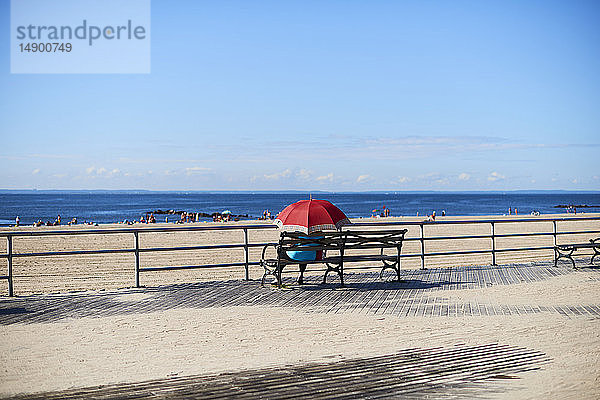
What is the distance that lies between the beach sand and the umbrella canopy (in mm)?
2191

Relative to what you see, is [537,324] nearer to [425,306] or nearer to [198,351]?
[425,306]

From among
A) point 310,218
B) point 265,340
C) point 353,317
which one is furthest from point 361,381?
point 310,218

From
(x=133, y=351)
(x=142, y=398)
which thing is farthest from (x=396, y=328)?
(x=142, y=398)

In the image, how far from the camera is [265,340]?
23.2 ft

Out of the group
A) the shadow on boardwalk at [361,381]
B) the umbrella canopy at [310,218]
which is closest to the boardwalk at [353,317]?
the shadow on boardwalk at [361,381]

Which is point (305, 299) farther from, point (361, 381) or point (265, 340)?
point (361, 381)

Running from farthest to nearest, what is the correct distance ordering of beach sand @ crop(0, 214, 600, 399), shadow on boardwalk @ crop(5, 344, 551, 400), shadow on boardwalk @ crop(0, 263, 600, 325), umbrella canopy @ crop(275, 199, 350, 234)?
umbrella canopy @ crop(275, 199, 350, 234), shadow on boardwalk @ crop(0, 263, 600, 325), beach sand @ crop(0, 214, 600, 399), shadow on boardwalk @ crop(5, 344, 551, 400)

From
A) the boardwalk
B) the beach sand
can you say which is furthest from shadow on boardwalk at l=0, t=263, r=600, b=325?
the beach sand

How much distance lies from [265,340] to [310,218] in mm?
4070

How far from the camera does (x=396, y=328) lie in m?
7.57

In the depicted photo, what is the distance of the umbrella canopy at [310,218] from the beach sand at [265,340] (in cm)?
219

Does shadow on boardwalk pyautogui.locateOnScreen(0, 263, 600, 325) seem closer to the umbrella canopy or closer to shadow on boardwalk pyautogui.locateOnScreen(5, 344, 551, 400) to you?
the umbrella canopy

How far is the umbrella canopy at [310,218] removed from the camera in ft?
35.7

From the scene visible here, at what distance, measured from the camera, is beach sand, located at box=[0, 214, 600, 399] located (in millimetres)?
5676
